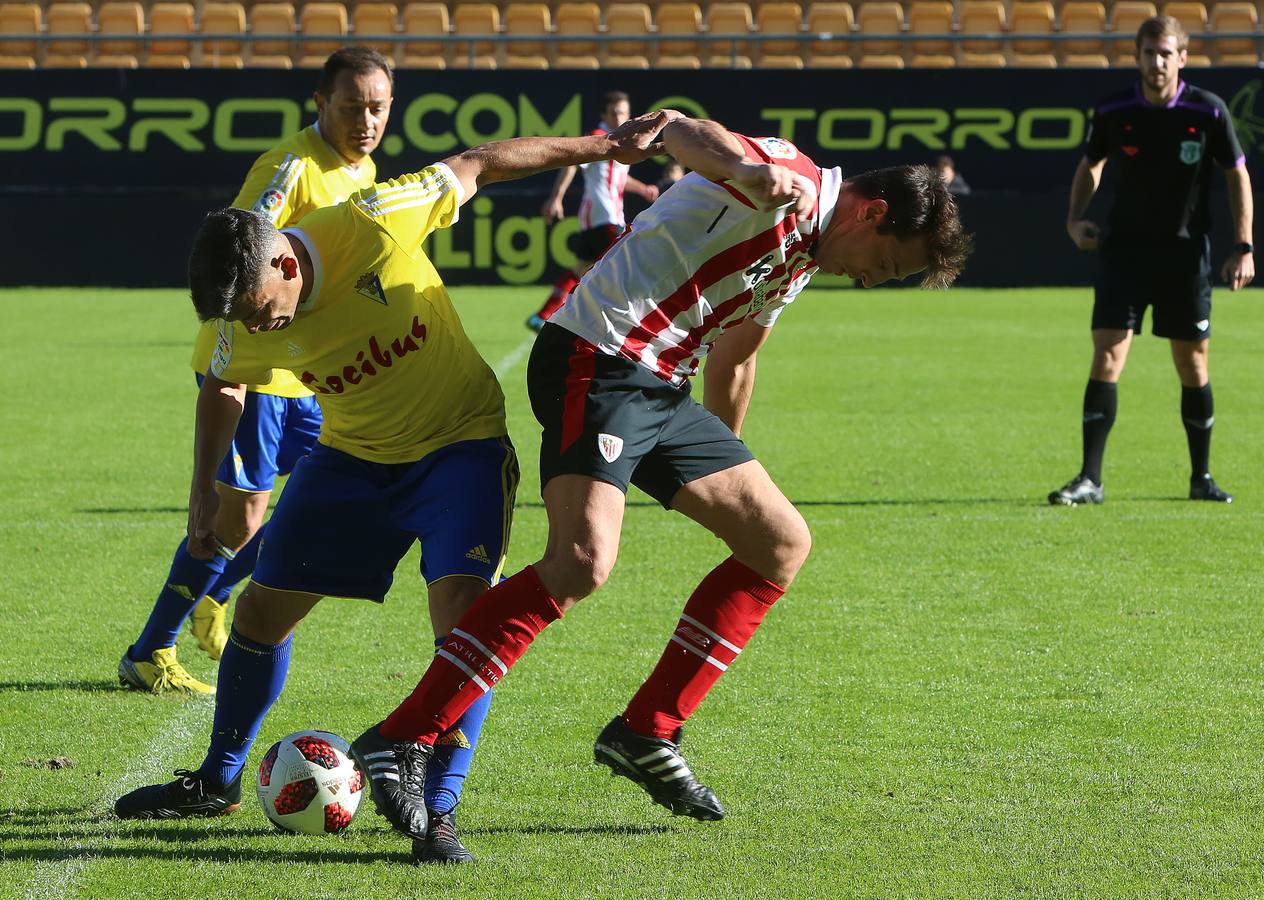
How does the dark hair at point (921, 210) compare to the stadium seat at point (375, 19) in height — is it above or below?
below

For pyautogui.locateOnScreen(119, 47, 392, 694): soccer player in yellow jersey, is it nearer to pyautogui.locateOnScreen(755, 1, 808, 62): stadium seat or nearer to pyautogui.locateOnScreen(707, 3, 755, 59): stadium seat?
pyautogui.locateOnScreen(755, 1, 808, 62): stadium seat

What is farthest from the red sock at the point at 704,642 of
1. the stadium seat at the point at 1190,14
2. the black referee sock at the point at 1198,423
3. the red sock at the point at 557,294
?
the stadium seat at the point at 1190,14

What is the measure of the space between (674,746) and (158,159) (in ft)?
61.5

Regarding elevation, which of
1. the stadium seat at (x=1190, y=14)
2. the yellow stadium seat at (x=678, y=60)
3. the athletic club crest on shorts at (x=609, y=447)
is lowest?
the athletic club crest on shorts at (x=609, y=447)

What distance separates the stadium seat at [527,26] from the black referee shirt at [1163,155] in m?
16.0

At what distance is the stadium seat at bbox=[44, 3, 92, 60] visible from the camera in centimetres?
2303

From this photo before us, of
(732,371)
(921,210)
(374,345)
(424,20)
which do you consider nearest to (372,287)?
(374,345)

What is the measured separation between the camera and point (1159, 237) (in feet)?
25.5

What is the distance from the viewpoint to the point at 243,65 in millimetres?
22109

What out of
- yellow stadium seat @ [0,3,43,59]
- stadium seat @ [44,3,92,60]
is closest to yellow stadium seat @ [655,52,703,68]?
stadium seat @ [44,3,92,60]

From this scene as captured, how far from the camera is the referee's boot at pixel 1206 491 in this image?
7.77 meters

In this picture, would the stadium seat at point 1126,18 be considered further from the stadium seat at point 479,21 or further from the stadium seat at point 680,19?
the stadium seat at point 479,21

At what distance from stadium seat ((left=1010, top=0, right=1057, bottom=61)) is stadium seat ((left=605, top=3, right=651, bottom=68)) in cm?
536

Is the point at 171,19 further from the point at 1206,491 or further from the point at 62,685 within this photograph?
the point at 62,685
